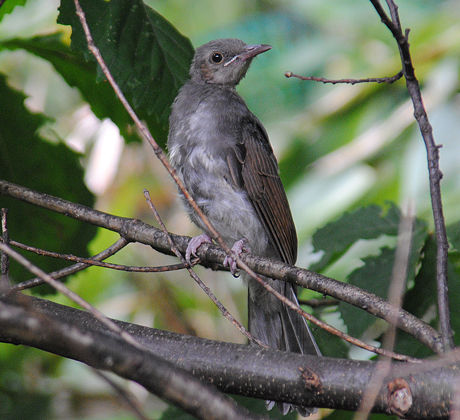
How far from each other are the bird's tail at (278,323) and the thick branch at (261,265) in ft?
2.28

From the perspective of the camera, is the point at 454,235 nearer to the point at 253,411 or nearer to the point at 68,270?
the point at 253,411

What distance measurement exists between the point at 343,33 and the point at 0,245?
6145 mm

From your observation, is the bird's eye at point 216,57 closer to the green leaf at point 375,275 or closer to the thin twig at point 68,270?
the green leaf at point 375,275

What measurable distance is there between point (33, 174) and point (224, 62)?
1.54m

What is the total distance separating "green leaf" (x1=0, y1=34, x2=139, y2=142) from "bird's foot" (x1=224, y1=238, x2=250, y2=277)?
0.90 m

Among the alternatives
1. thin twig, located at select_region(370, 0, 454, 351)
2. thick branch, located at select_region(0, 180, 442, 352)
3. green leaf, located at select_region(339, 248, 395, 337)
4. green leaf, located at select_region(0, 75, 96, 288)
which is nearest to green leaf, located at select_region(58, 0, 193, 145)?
green leaf, located at select_region(0, 75, 96, 288)

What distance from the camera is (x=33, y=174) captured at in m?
3.34

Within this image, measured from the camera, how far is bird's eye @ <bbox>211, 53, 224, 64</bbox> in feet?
14.1

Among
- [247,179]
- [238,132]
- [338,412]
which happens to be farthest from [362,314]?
[238,132]

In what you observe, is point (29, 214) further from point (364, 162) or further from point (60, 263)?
point (364, 162)

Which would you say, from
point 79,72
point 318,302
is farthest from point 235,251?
point 79,72

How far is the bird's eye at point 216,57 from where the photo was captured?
4.30m

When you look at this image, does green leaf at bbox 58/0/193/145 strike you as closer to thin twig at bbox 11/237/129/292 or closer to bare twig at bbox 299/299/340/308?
thin twig at bbox 11/237/129/292

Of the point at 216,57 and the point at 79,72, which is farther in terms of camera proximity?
the point at 216,57
